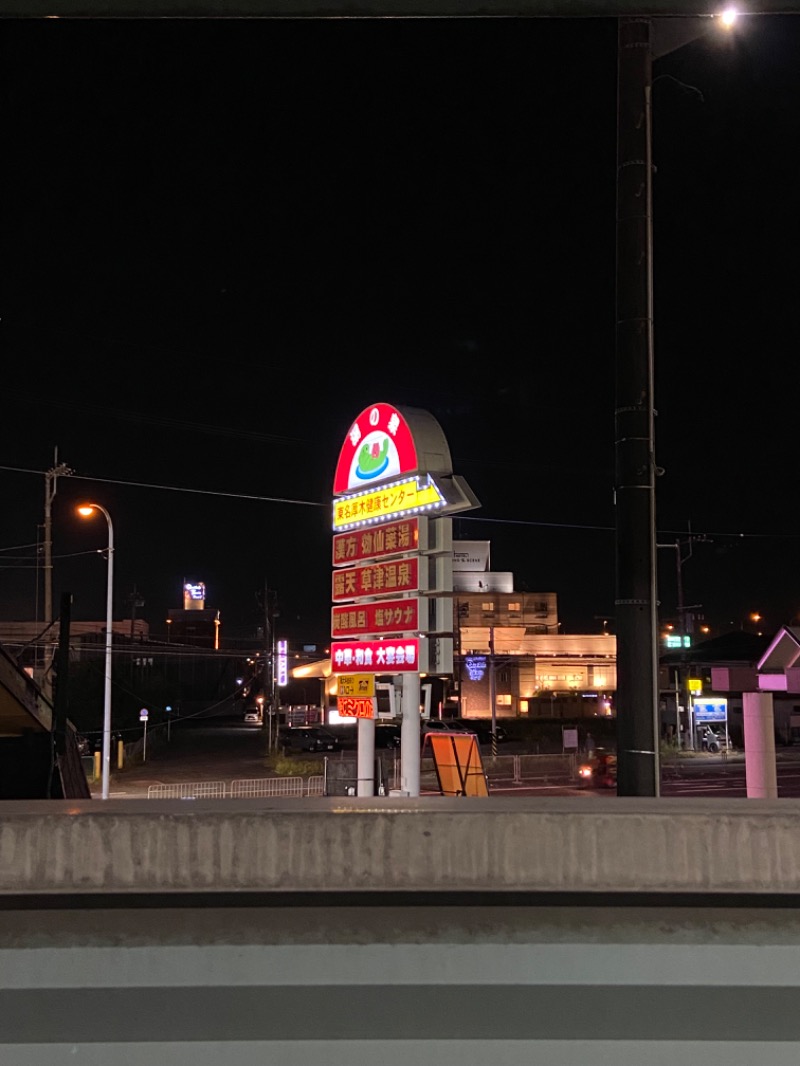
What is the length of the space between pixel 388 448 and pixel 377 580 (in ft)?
8.08

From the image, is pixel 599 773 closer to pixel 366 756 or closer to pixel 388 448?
pixel 366 756

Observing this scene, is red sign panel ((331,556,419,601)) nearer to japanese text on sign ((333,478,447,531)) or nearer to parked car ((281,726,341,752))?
japanese text on sign ((333,478,447,531))

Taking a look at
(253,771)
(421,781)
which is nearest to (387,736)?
(253,771)

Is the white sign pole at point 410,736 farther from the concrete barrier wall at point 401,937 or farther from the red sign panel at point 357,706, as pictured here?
the concrete barrier wall at point 401,937

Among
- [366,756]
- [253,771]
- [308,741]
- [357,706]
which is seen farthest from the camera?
[308,741]

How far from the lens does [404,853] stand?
14.0 ft

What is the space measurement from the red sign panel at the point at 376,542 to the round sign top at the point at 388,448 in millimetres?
921

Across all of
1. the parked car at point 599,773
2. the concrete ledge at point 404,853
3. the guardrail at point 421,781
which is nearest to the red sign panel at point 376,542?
the guardrail at point 421,781

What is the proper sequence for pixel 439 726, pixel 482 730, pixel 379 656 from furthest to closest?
pixel 482 730 → pixel 439 726 → pixel 379 656

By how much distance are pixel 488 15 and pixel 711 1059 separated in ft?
12.9

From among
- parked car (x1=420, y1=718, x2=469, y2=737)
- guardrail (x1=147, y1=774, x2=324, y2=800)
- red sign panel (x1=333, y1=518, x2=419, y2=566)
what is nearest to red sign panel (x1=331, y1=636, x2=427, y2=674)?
red sign panel (x1=333, y1=518, x2=419, y2=566)

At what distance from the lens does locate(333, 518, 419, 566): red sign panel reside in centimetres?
1759

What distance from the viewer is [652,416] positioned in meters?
6.85

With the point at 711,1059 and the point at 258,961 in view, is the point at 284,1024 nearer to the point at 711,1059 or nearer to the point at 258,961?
the point at 258,961
